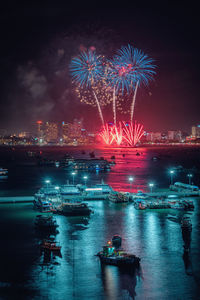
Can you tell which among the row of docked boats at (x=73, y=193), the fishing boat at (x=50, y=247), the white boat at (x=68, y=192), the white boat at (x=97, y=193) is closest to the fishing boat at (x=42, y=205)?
the row of docked boats at (x=73, y=193)

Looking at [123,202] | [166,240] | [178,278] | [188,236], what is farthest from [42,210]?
[178,278]

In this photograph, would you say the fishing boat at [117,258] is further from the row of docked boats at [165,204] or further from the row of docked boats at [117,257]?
the row of docked boats at [165,204]

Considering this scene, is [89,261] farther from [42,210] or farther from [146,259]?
[42,210]

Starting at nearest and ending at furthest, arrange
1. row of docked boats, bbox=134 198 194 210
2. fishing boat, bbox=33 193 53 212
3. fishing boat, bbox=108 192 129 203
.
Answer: fishing boat, bbox=33 193 53 212, row of docked boats, bbox=134 198 194 210, fishing boat, bbox=108 192 129 203

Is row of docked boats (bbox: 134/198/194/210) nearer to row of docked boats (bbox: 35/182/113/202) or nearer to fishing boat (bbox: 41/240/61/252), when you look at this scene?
row of docked boats (bbox: 35/182/113/202)

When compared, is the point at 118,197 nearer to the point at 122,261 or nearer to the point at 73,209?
the point at 73,209

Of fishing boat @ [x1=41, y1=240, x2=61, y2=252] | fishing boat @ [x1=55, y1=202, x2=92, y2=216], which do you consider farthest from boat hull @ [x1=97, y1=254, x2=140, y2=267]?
fishing boat @ [x1=55, y1=202, x2=92, y2=216]

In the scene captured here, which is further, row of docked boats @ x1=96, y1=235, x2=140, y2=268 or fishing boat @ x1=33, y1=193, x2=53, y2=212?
fishing boat @ x1=33, y1=193, x2=53, y2=212
